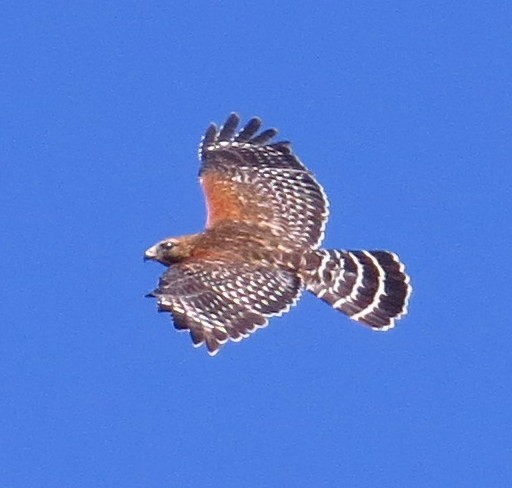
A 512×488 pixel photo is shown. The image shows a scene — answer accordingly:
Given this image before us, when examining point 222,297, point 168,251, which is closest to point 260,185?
point 168,251

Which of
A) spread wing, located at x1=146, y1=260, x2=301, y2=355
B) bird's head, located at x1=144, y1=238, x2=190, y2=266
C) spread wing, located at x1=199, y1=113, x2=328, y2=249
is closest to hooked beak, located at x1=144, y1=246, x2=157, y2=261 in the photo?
bird's head, located at x1=144, y1=238, x2=190, y2=266

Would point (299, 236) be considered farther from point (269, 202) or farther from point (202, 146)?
point (202, 146)

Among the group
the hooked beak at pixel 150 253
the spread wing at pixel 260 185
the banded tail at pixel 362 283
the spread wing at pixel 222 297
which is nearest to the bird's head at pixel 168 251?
the hooked beak at pixel 150 253

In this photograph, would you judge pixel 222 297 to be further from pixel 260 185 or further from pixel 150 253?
pixel 260 185

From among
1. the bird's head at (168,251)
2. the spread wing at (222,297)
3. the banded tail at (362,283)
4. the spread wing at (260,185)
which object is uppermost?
the spread wing at (260,185)

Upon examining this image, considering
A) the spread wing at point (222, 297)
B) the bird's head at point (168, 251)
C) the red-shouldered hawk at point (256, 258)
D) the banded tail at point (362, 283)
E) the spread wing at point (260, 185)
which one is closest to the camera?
the spread wing at point (222, 297)

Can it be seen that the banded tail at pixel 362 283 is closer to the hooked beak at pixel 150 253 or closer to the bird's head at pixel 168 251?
the bird's head at pixel 168 251

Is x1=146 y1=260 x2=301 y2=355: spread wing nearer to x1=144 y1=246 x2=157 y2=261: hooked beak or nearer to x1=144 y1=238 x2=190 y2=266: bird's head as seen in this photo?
x1=144 y1=238 x2=190 y2=266: bird's head
